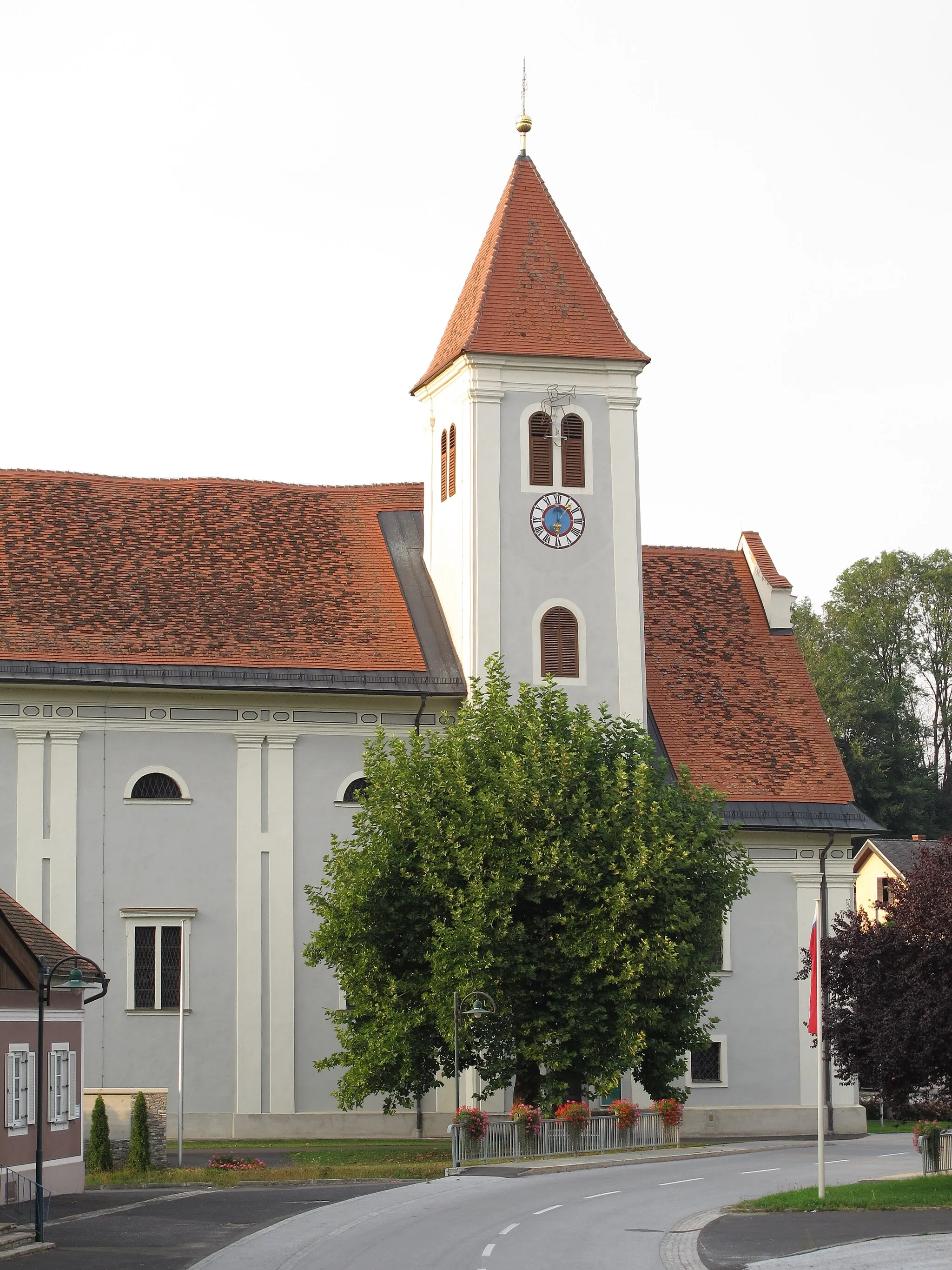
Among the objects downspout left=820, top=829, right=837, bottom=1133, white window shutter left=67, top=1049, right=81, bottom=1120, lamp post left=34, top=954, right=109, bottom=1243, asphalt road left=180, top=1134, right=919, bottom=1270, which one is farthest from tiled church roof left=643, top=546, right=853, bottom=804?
lamp post left=34, top=954, right=109, bottom=1243

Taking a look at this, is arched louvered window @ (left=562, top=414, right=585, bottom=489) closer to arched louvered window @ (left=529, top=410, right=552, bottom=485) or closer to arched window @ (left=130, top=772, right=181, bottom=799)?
arched louvered window @ (left=529, top=410, right=552, bottom=485)

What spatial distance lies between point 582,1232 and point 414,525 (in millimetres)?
29201

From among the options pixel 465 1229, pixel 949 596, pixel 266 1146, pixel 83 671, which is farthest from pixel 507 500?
pixel 949 596

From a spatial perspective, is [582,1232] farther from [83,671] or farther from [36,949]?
[83,671]

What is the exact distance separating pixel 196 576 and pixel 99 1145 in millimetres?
16279

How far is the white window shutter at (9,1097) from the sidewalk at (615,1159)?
9255 mm

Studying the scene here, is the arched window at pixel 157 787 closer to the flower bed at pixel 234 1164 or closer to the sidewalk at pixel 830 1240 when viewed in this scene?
the flower bed at pixel 234 1164

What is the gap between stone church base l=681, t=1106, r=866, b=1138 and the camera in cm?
4719

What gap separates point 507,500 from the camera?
4800cm

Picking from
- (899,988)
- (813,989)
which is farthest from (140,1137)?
(899,988)

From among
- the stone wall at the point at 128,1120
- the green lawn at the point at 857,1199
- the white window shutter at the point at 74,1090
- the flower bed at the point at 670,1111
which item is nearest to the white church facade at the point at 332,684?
the flower bed at the point at 670,1111

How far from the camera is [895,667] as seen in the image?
93.2 metres

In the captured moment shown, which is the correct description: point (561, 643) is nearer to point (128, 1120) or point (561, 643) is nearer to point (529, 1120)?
point (529, 1120)

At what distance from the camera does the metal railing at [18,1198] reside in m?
28.0
